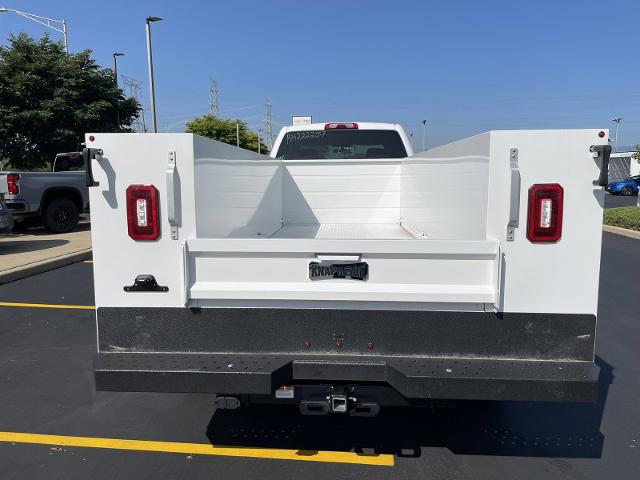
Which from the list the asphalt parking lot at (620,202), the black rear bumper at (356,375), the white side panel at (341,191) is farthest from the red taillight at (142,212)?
the asphalt parking lot at (620,202)

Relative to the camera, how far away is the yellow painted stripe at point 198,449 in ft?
10.4

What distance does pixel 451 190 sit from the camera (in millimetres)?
3246

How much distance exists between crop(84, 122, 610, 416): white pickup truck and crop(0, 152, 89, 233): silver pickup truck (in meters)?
9.90

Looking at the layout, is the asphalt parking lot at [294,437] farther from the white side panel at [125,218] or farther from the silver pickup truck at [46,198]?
the silver pickup truck at [46,198]

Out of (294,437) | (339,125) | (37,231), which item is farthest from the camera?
(37,231)

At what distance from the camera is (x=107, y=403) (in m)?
3.91

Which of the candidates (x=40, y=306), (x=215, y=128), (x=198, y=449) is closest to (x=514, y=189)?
(x=198, y=449)

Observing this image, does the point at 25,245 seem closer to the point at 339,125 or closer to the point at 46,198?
the point at 46,198

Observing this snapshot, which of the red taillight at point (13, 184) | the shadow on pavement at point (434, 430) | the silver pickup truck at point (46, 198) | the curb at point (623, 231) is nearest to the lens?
the shadow on pavement at point (434, 430)

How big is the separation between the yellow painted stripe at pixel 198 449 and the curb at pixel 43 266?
5212mm

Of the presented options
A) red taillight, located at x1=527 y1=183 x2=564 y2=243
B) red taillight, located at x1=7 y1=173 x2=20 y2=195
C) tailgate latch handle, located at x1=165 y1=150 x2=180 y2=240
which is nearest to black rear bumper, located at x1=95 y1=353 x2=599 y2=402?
red taillight, located at x1=527 y1=183 x2=564 y2=243

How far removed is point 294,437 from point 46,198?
11.4 meters

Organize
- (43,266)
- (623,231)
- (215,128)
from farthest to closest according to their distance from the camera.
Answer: (215,128) < (623,231) < (43,266)

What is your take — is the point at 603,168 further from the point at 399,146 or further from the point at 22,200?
the point at 22,200
